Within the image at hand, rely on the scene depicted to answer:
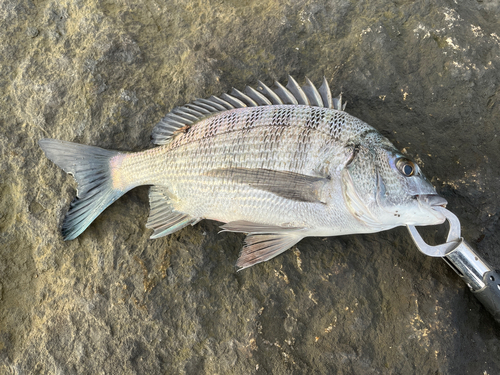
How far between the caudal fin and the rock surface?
100 millimetres

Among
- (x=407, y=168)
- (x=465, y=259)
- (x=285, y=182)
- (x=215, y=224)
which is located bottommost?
(x=215, y=224)

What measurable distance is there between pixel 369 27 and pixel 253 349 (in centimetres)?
234

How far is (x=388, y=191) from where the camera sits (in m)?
1.91

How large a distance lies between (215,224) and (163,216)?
34 centimetres

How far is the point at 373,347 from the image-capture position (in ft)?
6.81

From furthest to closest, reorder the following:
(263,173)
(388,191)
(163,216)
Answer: (163,216) < (263,173) < (388,191)

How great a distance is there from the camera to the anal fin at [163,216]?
224 centimetres

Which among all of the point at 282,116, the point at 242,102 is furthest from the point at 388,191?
the point at 242,102

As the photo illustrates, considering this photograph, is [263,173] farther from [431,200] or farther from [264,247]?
[431,200]

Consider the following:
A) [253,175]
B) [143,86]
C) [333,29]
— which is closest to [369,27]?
[333,29]

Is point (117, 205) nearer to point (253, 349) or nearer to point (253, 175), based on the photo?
point (253, 175)

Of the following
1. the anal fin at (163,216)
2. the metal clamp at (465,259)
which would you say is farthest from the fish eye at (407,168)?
the anal fin at (163,216)

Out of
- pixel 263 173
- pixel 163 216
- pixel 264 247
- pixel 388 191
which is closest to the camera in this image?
pixel 388 191

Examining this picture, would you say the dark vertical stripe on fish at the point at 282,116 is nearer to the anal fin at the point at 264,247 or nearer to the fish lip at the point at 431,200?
the anal fin at the point at 264,247
